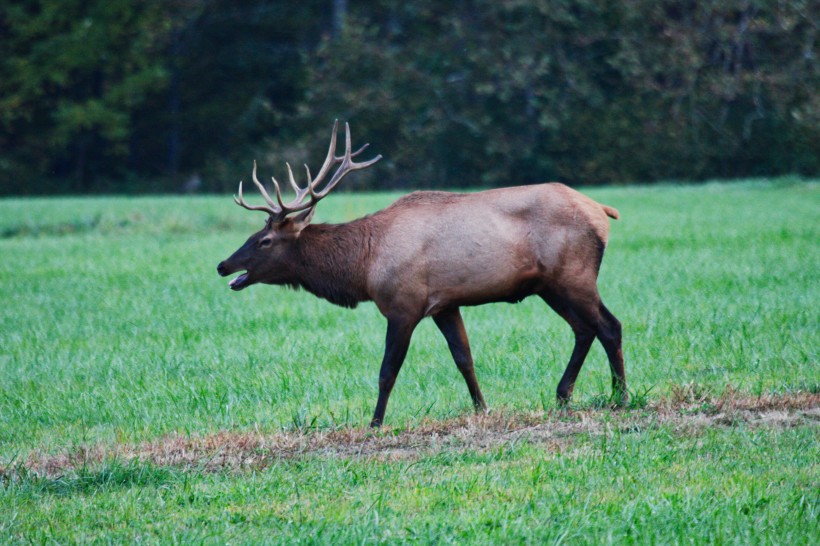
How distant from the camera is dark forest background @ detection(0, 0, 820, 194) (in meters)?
33.3

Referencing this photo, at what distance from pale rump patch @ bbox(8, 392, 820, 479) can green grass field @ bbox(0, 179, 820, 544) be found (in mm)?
20

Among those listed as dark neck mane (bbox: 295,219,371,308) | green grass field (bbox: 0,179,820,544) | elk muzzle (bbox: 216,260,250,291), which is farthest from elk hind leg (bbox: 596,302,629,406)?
elk muzzle (bbox: 216,260,250,291)

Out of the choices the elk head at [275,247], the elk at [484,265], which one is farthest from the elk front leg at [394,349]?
the elk head at [275,247]

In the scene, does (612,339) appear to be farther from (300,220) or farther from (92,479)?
(92,479)

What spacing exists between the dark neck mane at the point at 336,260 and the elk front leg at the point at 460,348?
1.93 feet

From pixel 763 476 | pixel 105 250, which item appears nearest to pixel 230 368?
pixel 763 476

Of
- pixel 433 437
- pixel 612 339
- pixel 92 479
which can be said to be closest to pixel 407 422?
pixel 433 437

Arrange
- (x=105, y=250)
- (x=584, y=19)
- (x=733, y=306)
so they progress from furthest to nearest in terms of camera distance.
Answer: (x=584, y=19), (x=105, y=250), (x=733, y=306)

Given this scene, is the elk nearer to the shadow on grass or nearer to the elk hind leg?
the elk hind leg

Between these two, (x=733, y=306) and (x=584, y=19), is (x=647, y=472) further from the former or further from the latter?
(x=584, y=19)

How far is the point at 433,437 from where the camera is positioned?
21.9 ft

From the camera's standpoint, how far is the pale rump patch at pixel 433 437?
21.0ft

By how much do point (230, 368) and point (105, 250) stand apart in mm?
9895

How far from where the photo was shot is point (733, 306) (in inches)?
424
